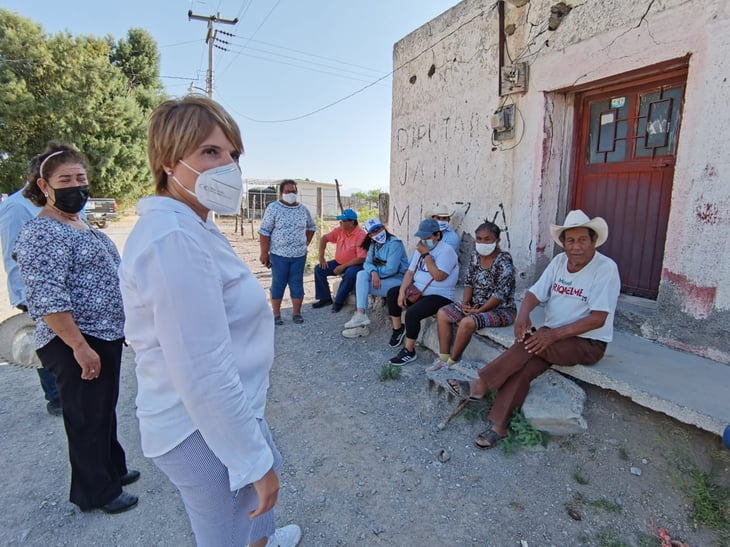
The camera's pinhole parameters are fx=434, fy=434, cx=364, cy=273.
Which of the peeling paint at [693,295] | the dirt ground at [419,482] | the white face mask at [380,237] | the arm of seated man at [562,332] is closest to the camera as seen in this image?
the dirt ground at [419,482]

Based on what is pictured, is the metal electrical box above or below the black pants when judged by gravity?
above

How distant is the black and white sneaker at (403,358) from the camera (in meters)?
4.21

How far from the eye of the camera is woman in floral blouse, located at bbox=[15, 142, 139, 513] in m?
1.96

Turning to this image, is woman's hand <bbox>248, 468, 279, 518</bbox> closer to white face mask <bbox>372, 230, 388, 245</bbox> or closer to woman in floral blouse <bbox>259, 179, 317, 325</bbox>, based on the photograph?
white face mask <bbox>372, 230, 388, 245</bbox>

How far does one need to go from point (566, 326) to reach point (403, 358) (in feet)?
5.90

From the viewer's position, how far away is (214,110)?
1172 millimetres

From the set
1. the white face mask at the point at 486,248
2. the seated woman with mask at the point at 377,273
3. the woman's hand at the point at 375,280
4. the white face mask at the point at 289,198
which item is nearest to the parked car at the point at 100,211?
the white face mask at the point at 289,198

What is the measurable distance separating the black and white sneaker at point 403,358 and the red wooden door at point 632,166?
6.61 ft

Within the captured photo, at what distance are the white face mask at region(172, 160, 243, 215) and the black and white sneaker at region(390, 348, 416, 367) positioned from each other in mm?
3205

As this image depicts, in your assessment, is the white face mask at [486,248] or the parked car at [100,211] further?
the parked car at [100,211]

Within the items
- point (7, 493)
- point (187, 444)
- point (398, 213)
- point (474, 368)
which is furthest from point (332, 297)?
point (187, 444)

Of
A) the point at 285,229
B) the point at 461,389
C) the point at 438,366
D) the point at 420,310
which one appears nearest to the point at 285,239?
the point at 285,229

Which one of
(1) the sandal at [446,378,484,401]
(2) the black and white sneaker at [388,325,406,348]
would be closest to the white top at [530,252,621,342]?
(1) the sandal at [446,378,484,401]

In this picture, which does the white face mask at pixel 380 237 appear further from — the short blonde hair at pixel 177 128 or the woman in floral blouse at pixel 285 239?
the short blonde hair at pixel 177 128
